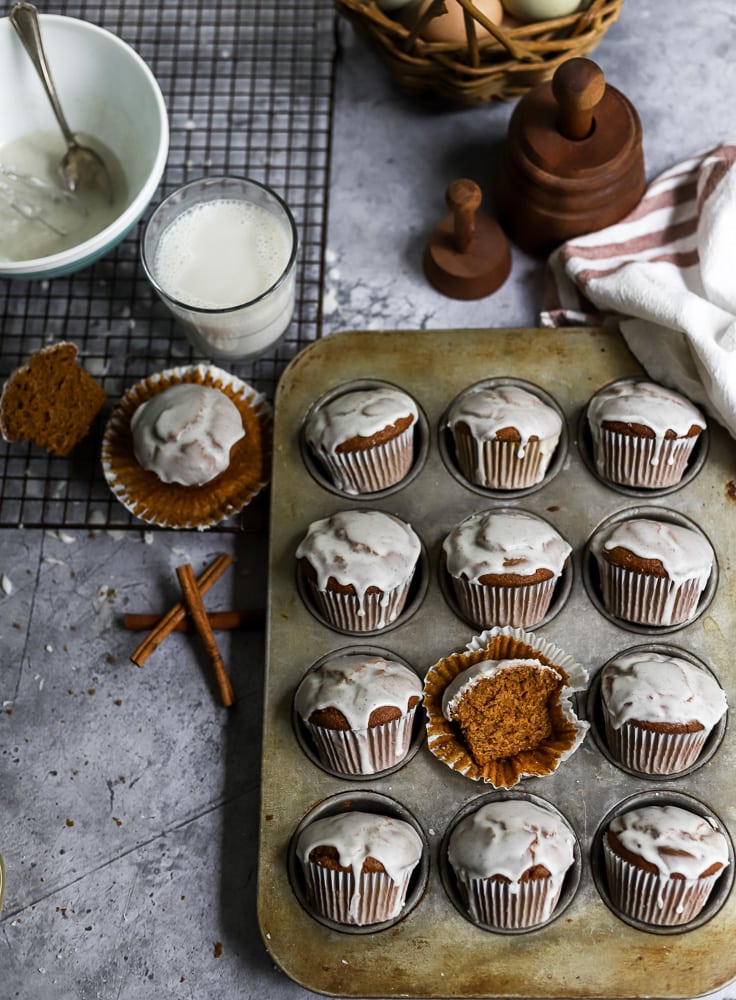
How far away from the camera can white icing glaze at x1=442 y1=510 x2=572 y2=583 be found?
5.82 ft

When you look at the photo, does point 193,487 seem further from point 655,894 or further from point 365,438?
point 655,894

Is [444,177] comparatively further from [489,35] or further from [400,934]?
[400,934]

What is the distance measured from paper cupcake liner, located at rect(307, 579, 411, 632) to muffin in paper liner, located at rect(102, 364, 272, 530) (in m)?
0.24

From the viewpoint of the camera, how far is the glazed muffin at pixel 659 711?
1696 millimetres

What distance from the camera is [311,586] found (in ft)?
6.11

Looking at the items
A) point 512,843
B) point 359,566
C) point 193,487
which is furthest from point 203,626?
point 512,843

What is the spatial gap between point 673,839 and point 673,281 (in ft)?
3.19

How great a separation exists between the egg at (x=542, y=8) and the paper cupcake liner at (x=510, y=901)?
150 cm

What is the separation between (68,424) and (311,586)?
0.56 metres

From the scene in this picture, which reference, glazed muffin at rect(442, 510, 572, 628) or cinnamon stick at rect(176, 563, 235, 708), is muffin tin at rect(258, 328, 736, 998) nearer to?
glazed muffin at rect(442, 510, 572, 628)

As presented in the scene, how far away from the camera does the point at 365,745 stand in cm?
173

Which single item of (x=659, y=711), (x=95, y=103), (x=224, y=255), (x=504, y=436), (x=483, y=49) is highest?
(x=483, y=49)

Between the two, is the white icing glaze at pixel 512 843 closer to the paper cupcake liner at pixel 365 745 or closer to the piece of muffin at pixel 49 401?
the paper cupcake liner at pixel 365 745

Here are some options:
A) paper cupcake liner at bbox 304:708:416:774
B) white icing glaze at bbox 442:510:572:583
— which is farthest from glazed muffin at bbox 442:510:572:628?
paper cupcake liner at bbox 304:708:416:774
